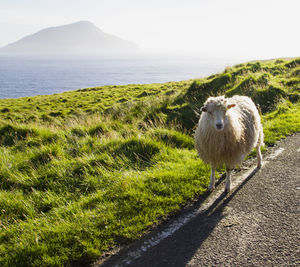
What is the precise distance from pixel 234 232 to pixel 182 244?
0.78 meters

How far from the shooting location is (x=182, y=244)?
324cm

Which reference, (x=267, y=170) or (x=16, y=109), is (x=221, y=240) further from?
(x=16, y=109)

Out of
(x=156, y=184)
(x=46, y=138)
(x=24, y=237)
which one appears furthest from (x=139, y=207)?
(x=46, y=138)

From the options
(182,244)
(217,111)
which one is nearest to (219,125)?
(217,111)

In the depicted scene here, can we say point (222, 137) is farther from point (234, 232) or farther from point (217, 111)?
point (234, 232)

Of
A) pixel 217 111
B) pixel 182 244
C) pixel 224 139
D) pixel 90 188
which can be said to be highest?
pixel 217 111

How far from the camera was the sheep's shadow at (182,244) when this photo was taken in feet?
9.85

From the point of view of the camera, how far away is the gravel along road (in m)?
2.97

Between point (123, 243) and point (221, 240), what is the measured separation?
4.44 feet

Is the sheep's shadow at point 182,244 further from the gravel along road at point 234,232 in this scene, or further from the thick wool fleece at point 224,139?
the thick wool fleece at point 224,139

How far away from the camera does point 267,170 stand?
5.09m

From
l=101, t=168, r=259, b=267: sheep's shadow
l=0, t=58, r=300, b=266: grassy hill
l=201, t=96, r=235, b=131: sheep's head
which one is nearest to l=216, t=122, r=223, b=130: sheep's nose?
l=201, t=96, r=235, b=131: sheep's head

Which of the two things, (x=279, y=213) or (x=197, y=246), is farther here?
(x=279, y=213)

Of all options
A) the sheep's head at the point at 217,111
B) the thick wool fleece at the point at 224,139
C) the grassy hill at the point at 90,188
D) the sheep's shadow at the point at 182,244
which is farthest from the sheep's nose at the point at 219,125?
the sheep's shadow at the point at 182,244
